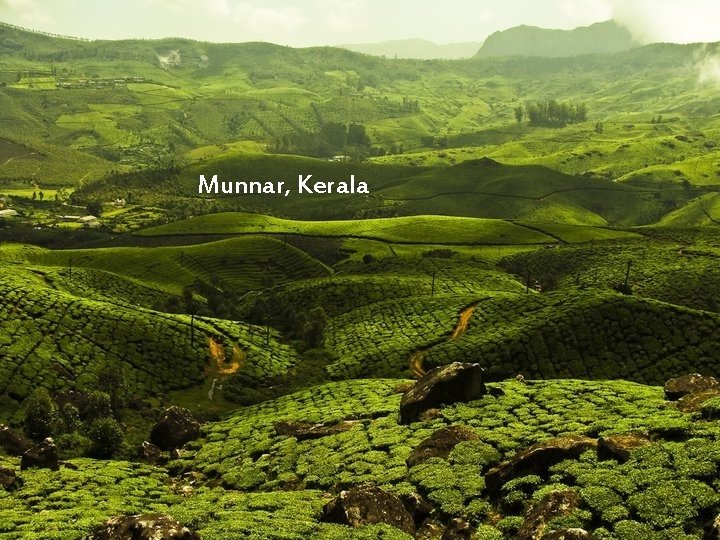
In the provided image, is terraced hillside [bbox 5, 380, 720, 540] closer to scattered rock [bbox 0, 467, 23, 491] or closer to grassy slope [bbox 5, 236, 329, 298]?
scattered rock [bbox 0, 467, 23, 491]

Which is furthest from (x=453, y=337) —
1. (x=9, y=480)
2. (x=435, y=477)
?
(x=9, y=480)

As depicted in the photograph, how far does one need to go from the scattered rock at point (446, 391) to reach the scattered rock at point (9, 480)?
33901mm

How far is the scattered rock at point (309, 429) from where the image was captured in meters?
58.2

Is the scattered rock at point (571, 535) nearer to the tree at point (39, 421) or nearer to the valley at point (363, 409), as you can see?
the valley at point (363, 409)

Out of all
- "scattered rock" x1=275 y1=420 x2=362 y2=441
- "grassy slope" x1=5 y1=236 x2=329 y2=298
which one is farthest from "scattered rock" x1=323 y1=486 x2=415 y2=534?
"grassy slope" x1=5 y1=236 x2=329 y2=298

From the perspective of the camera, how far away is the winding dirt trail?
100125mm

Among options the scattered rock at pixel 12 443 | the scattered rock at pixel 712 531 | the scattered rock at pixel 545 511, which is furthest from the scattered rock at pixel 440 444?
the scattered rock at pixel 12 443

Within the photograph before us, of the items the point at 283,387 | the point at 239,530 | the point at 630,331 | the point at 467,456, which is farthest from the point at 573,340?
the point at 239,530

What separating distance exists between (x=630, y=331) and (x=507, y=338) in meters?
21.2

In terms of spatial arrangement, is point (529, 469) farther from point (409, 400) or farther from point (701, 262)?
point (701, 262)

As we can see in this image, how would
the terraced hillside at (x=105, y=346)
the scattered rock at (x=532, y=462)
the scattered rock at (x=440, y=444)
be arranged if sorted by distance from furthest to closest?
the terraced hillside at (x=105, y=346), the scattered rock at (x=440, y=444), the scattered rock at (x=532, y=462)

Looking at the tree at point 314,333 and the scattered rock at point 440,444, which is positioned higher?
the scattered rock at point 440,444

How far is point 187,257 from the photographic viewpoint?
647 feet

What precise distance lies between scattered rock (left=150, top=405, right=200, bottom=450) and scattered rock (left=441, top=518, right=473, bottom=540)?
1708 inches
